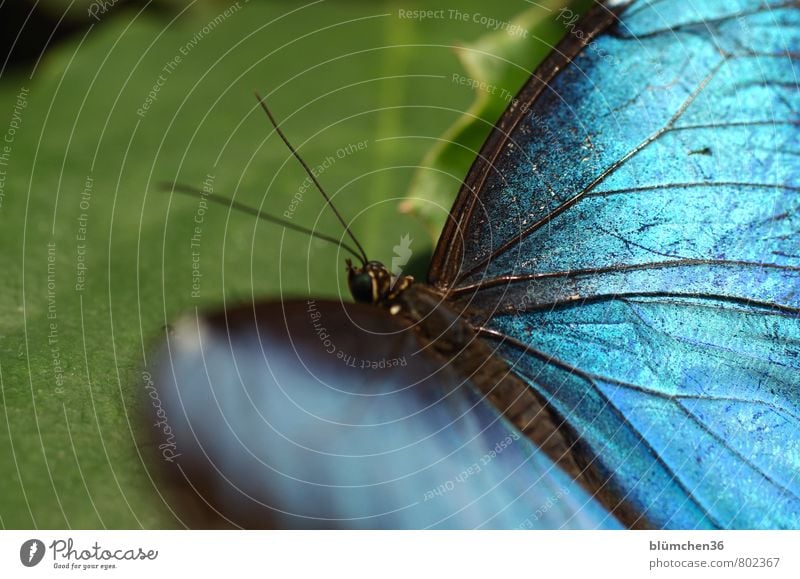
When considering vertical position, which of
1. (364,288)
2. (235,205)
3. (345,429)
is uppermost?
(235,205)

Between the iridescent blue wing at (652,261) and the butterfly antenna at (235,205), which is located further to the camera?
the butterfly antenna at (235,205)

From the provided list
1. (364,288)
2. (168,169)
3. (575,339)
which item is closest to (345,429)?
(364,288)

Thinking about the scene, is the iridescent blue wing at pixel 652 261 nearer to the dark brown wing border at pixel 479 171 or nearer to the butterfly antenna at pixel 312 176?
the dark brown wing border at pixel 479 171

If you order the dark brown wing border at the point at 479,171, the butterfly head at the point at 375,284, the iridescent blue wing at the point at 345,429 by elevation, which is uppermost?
the dark brown wing border at the point at 479,171

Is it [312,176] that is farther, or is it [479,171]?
[312,176]

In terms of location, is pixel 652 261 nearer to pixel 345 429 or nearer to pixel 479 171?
pixel 479 171

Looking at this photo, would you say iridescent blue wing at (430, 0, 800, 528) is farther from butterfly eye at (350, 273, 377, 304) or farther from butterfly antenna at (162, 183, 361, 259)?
butterfly antenna at (162, 183, 361, 259)

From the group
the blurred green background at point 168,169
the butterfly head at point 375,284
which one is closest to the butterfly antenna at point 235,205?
the blurred green background at point 168,169
